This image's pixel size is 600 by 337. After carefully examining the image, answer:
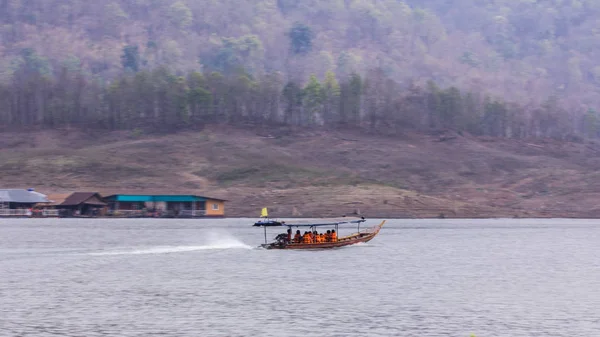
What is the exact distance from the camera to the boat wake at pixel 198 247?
88.9m

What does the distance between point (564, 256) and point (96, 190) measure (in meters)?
94.4

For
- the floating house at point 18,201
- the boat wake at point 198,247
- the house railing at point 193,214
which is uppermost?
the floating house at point 18,201

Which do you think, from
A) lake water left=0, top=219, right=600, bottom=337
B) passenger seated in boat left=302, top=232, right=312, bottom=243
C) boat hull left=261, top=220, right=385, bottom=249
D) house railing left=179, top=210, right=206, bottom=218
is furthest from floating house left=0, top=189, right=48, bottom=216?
passenger seated in boat left=302, top=232, right=312, bottom=243

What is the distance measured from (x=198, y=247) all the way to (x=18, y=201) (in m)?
69.5

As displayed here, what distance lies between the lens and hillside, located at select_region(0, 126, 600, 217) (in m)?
163

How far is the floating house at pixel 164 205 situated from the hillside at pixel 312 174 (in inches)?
185

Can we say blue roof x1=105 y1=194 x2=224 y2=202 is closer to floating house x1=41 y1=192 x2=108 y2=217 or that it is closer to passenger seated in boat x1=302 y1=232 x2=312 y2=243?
floating house x1=41 y1=192 x2=108 y2=217

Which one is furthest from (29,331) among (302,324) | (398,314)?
(398,314)

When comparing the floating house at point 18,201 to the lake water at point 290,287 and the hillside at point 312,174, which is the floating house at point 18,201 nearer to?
the hillside at point 312,174

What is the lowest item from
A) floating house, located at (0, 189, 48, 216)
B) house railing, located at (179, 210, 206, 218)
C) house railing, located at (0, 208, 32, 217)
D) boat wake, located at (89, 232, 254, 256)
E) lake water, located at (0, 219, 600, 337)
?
lake water, located at (0, 219, 600, 337)

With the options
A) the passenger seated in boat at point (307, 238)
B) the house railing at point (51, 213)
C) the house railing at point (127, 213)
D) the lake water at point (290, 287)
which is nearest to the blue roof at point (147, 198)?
the house railing at point (127, 213)

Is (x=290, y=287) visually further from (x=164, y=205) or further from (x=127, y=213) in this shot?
(x=127, y=213)

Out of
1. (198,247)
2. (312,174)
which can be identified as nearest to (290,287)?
(198,247)

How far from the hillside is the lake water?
163 feet
